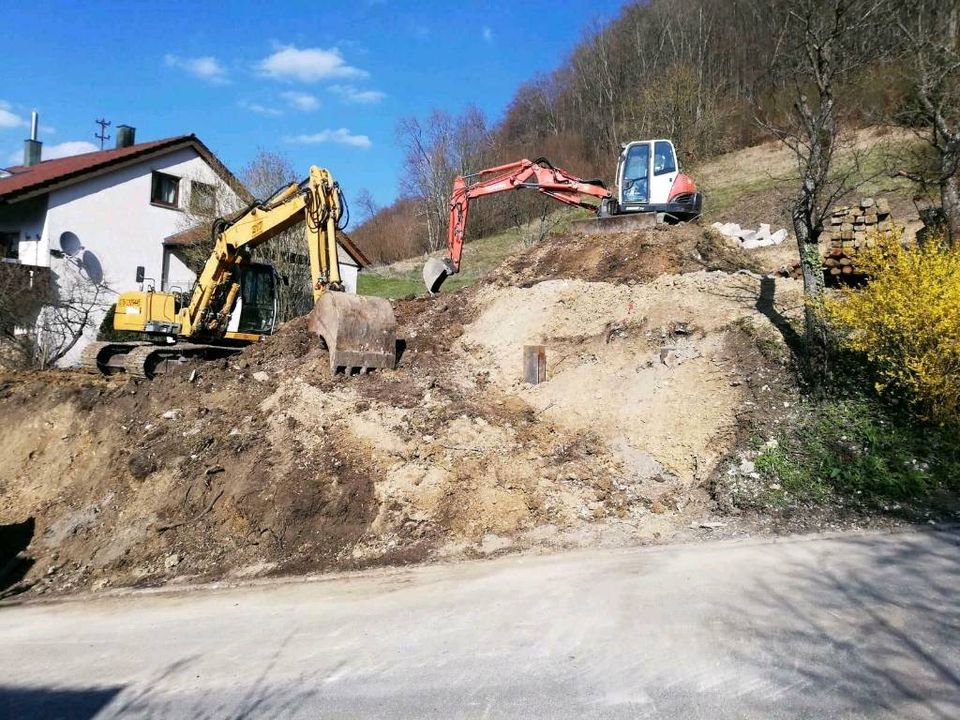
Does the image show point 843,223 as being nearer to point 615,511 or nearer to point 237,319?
point 615,511

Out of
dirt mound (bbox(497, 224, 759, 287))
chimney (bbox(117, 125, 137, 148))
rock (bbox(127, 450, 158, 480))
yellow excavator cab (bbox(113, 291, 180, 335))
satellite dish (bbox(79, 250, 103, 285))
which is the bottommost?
rock (bbox(127, 450, 158, 480))

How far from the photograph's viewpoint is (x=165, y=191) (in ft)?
78.6

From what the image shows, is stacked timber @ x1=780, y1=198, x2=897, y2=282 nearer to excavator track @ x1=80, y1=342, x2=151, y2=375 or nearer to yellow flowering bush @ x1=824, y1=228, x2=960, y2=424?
yellow flowering bush @ x1=824, y1=228, x2=960, y2=424

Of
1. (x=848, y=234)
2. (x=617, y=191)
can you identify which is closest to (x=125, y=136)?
(x=617, y=191)

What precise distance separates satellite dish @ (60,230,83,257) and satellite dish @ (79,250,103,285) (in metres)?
0.23

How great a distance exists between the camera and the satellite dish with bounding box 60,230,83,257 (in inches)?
810

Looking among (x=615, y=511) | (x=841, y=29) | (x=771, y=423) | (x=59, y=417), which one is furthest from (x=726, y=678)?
(x=59, y=417)

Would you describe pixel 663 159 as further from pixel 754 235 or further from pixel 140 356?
pixel 140 356

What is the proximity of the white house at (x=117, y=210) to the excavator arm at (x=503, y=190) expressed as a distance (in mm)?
10211

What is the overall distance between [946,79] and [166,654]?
44.6ft

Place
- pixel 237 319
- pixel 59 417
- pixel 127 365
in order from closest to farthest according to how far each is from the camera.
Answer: pixel 59 417
pixel 127 365
pixel 237 319

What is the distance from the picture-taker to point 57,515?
837cm

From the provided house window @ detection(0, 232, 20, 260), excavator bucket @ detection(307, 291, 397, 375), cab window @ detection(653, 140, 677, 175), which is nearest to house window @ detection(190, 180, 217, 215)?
house window @ detection(0, 232, 20, 260)

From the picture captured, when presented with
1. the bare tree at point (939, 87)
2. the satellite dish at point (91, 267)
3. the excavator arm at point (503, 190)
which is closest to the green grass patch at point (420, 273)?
the excavator arm at point (503, 190)
